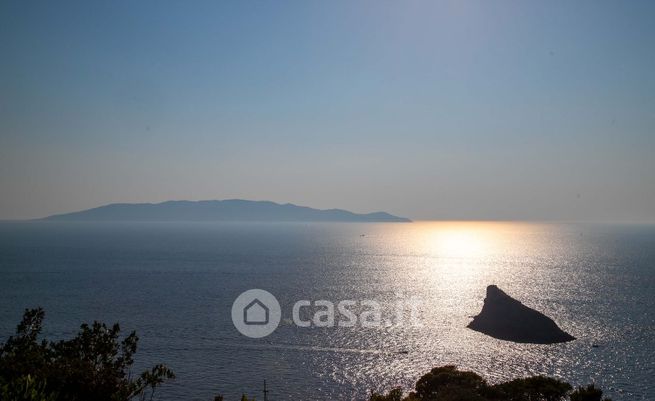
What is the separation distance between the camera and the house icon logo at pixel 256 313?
89625 mm

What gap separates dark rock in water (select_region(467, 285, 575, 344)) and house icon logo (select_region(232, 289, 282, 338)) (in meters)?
38.7

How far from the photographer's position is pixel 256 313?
324ft

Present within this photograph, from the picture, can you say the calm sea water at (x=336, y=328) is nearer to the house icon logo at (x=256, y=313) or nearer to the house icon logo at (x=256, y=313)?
the house icon logo at (x=256, y=313)

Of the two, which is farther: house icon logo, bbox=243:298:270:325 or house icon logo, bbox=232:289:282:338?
house icon logo, bbox=243:298:270:325

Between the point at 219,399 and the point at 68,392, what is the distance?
7.00 meters

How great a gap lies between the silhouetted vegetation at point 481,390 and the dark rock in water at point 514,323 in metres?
39.6

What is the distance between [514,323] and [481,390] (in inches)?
1850

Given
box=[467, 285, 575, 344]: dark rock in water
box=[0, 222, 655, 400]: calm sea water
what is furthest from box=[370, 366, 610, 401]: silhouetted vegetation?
box=[467, 285, 575, 344]: dark rock in water

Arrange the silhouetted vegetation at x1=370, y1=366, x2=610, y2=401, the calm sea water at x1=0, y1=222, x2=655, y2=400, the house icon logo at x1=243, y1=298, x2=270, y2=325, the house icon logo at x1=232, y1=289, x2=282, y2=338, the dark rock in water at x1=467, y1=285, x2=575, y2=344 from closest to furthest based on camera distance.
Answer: the silhouetted vegetation at x1=370, y1=366, x2=610, y2=401, the calm sea water at x1=0, y1=222, x2=655, y2=400, the dark rock in water at x1=467, y1=285, x2=575, y2=344, the house icon logo at x1=232, y1=289, x2=282, y2=338, the house icon logo at x1=243, y1=298, x2=270, y2=325

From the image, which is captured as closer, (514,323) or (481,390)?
(481,390)

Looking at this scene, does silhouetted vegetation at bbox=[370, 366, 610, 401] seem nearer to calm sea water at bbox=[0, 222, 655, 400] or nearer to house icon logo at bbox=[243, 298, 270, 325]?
calm sea water at bbox=[0, 222, 655, 400]

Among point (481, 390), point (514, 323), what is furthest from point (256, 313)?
point (481, 390)

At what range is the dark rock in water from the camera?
75000mm

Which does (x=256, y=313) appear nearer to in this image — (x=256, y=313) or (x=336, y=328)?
(x=256, y=313)
